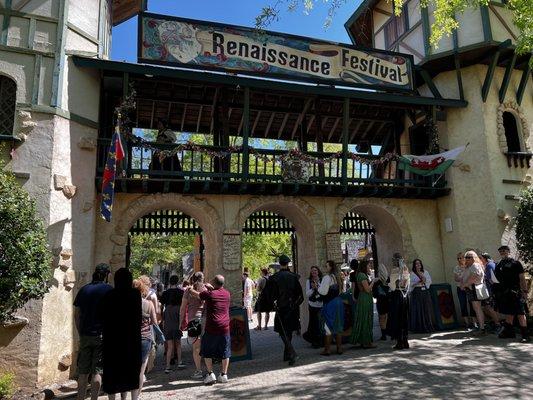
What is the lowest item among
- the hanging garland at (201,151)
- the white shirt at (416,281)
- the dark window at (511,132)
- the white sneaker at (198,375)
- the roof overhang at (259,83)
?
the white sneaker at (198,375)

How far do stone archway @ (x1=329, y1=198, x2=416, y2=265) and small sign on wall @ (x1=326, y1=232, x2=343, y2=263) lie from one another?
0.70 ft

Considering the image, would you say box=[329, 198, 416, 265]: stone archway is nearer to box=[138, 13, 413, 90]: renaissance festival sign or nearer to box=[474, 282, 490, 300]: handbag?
box=[474, 282, 490, 300]: handbag

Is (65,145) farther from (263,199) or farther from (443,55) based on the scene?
(443,55)

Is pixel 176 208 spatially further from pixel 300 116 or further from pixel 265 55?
pixel 300 116

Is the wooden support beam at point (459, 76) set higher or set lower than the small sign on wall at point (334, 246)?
higher

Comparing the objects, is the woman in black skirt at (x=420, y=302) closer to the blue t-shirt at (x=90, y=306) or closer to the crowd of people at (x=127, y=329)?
the crowd of people at (x=127, y=329)

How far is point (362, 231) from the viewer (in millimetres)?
13961

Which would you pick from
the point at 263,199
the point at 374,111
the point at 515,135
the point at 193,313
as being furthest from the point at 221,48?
the point at 515,135

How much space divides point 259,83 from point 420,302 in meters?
6.68

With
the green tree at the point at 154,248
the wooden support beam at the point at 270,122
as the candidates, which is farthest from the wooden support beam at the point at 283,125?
the green tree at the point at 154,248

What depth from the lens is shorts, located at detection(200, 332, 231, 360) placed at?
6.46 meters

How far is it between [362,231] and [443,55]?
5.82m

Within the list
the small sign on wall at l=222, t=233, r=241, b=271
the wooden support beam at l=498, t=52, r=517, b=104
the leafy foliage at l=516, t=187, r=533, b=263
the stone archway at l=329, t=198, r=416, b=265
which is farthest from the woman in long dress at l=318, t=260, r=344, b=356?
the wooden support beam at l=498, t=52, r=517, b=104

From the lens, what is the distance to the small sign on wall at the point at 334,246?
11.0 metres
